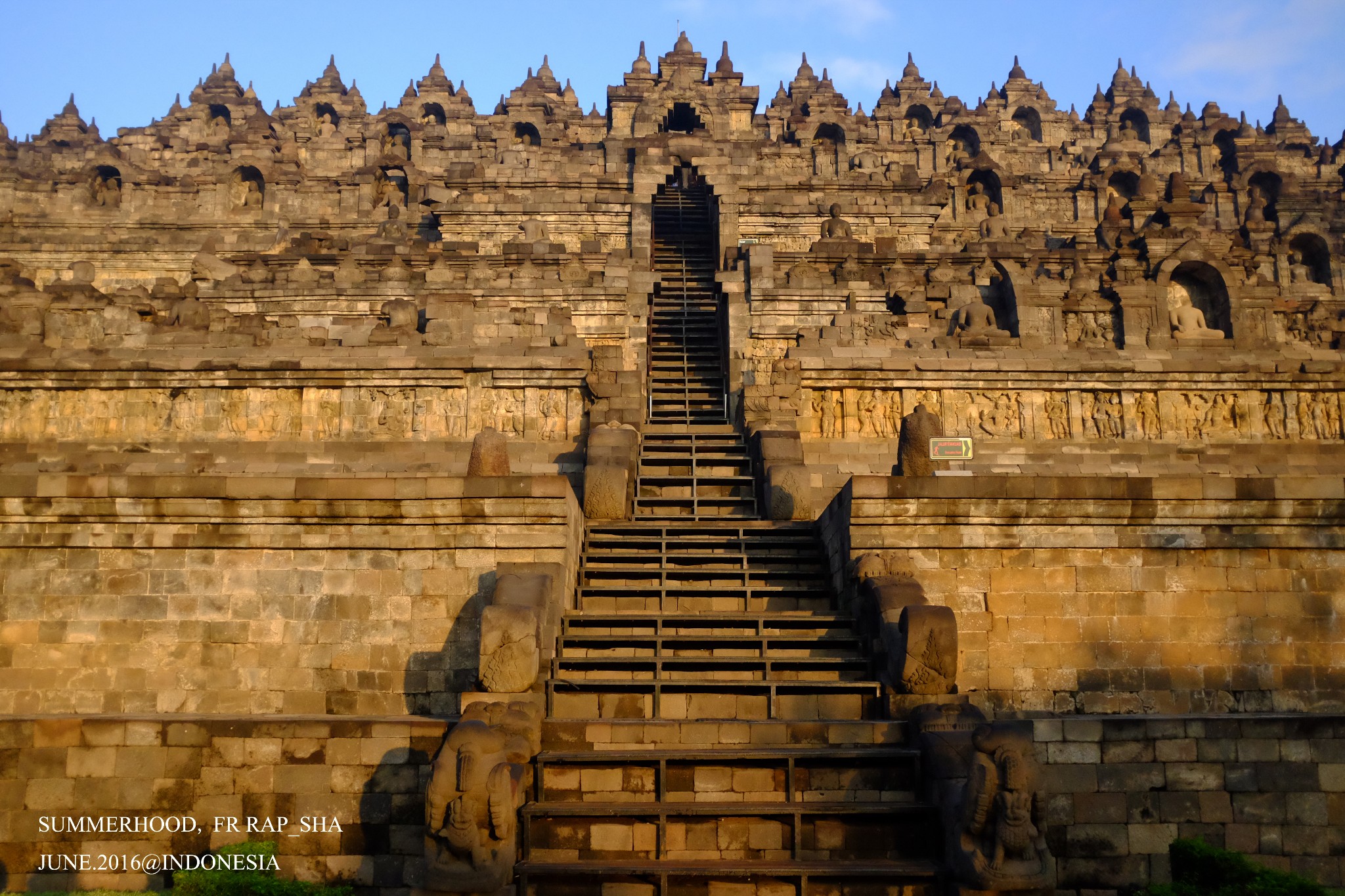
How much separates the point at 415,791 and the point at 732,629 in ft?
13.2

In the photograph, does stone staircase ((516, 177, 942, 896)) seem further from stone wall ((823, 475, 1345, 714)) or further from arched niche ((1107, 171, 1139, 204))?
arched niche ((1107, 171, 1139, 204))

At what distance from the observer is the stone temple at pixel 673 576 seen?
405 inches

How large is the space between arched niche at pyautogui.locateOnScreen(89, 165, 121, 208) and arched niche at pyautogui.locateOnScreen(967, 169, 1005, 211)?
2893 cm

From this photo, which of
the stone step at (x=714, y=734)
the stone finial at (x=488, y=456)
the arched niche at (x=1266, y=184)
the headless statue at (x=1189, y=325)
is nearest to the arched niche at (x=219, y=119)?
the arched niche at (x=1266, y=184)

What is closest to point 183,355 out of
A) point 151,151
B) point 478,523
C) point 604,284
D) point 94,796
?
point 604,284

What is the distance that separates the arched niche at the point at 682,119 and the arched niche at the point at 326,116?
60.2 ft

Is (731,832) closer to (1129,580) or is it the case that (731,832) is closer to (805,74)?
(1129,580)

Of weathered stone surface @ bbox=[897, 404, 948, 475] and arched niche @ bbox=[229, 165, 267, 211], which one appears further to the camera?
arched niche @ bbox=[229, 165, 267, 211]

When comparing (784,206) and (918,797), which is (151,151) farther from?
(918,797)

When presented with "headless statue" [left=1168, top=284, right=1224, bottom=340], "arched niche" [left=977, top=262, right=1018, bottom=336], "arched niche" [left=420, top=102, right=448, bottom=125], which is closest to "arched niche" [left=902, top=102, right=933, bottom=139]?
"arched niche" [left=420, top=102, right=448, bottom=125]

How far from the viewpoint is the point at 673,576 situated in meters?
14.0

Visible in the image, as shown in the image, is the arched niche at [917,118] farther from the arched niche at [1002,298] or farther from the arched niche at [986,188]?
the arched niche at [1002,298]

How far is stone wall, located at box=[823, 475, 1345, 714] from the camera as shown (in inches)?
492

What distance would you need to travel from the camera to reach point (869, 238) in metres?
34.0
